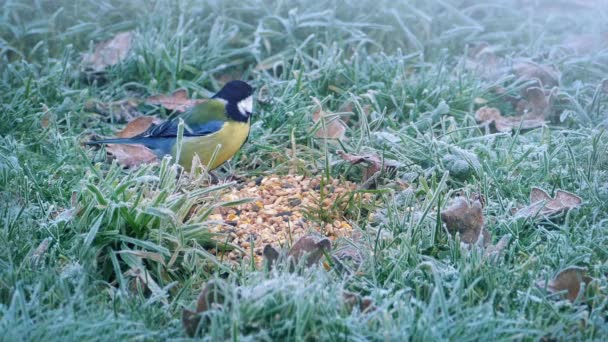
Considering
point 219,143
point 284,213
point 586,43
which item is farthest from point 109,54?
point 586,43

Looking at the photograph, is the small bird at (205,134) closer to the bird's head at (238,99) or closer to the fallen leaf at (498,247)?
the bird's head at (238,99)

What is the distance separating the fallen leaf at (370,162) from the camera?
388cm

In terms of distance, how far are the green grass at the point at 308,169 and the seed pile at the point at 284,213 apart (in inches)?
4.2

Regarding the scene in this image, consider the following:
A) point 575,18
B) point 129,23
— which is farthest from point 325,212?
point 575,18

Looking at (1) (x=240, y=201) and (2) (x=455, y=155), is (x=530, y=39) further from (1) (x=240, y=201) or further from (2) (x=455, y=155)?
(1) (x=240, y=201)

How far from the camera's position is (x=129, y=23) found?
18.2 ft

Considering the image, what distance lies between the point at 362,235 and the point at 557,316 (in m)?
0.94

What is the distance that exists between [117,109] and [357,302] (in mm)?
2690

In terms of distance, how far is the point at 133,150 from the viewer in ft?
14.6

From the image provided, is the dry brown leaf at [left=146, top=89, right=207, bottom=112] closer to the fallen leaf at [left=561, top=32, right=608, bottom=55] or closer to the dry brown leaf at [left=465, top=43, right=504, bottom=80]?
the dry brown leaf at [left=465, top=43, right=504, bottom=80]

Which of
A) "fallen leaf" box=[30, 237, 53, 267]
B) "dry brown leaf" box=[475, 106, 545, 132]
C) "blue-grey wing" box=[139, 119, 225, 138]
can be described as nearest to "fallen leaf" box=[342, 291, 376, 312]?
"fallen leaf" box=[30, 237, 53, 267]

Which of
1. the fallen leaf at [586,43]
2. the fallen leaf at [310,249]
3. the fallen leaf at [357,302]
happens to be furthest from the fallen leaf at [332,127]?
the fallen leaf at [586,43]

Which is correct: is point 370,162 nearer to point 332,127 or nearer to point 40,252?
point 332,127

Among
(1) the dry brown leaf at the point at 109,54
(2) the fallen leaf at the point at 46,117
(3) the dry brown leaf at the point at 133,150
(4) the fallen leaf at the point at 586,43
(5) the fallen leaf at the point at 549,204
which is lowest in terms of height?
(3) the dry brown leaf at the point at 133,150
